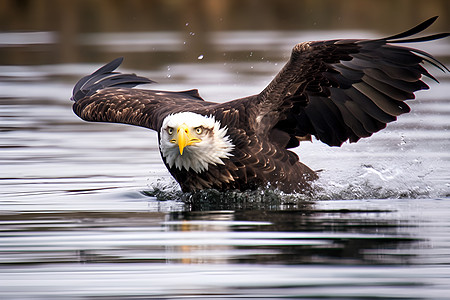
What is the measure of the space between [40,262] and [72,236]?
31.0 inches

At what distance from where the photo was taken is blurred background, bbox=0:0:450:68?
23047mm

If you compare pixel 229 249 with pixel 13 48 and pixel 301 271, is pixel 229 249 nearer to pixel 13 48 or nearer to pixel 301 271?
pixel 301 271

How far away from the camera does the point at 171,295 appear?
540 centimetres

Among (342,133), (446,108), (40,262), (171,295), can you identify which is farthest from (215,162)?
(446,108)

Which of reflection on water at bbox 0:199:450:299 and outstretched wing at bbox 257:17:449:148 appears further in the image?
outstretched wing at bbox 257:17:449:148

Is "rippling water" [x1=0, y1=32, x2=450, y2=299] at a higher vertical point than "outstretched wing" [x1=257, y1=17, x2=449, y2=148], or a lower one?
lower

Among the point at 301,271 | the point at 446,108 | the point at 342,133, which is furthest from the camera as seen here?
the point at 446,108

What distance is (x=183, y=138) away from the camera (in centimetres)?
823

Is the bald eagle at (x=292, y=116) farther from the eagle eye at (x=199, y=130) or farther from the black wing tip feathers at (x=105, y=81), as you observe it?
the black wing tip feathers at (x=105, y=81)

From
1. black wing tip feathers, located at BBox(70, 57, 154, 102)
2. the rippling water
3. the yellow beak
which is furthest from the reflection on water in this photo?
black wing tip feathers, located at BBox(70, 57, 154, 102)

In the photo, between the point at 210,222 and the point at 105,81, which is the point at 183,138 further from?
the point at 105,81

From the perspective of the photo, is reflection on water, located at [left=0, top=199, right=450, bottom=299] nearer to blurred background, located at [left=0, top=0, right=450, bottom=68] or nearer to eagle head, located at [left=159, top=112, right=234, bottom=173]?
eagle head, located at [left=159, top=112, right=234, bottom=173]
